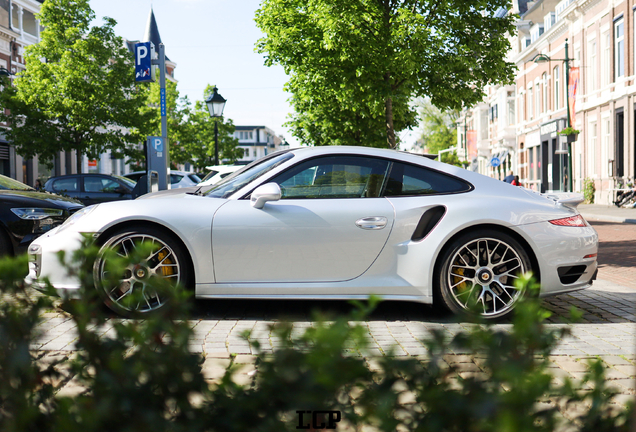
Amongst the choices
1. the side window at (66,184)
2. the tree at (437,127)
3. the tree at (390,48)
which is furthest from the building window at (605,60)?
the tree at (437,127)

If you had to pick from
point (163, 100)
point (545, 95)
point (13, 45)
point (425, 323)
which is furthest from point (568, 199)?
point (13, 45)

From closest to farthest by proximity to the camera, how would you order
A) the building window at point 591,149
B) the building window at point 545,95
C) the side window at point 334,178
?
the side window at point 334,178 < the building window at point 591,149 < the building window at point 545,95

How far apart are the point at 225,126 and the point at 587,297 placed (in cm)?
5487

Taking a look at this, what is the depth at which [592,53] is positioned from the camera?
30.6 m

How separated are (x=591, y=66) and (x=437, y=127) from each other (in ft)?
153

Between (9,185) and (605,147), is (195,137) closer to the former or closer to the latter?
(605,147)

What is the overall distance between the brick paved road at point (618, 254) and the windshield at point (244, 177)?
4067 millimetres

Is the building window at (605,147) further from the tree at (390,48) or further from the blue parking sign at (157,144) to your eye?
the blue parking sign at (157,144)

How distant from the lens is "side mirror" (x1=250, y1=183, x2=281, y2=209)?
4.64m

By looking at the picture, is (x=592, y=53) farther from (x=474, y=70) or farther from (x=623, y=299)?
(x=623, y=299)

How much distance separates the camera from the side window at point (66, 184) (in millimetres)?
17406

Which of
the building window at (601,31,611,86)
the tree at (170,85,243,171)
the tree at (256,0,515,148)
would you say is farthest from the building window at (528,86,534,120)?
the tree at (256,0,515,148)

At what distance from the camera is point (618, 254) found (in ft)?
32.2

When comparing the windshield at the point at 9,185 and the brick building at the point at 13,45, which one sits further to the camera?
the brick building at the point at 13,45
